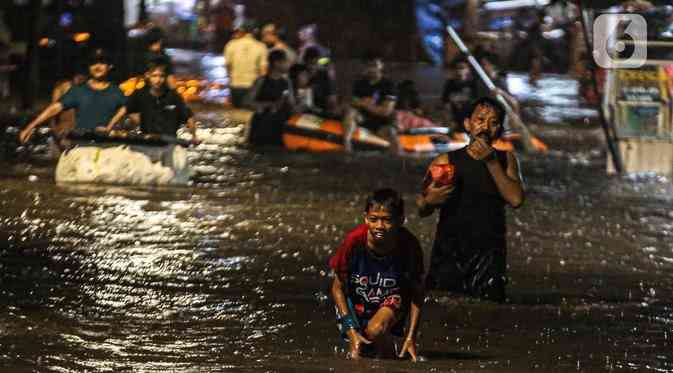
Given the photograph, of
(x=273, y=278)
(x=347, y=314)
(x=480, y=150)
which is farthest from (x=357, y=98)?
(x=347, y=314)

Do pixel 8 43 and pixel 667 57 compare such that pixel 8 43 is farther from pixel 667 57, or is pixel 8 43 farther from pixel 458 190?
pixel 458 190

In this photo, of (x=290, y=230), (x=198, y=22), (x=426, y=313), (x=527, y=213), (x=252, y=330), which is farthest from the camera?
(x=198, y=22)

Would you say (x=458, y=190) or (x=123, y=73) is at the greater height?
(x=458, y=190)

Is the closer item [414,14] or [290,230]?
[290,230]

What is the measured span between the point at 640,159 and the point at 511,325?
31.3ft

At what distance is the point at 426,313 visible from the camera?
952 cm

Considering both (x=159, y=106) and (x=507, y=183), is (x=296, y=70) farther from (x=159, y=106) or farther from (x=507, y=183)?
(x=507, y=183)

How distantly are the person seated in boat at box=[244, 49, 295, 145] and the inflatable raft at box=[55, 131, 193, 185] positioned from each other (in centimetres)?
463

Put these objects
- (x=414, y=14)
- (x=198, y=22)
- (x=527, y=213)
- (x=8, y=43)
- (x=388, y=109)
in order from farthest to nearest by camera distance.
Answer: (x=198, y=22) < (x=414, y=14) < (x=8, y=43) < (x=388, y=109) < (x=527, y=213)

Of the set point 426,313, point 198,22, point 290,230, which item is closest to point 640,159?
point 290,230

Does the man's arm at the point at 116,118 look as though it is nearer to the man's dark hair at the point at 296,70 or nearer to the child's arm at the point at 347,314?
the man's dark hair at the point at 296,70

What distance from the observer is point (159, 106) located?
15.3 meters

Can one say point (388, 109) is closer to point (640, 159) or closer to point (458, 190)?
point (640, 159)

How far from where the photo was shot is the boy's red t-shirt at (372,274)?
731 centimetres
